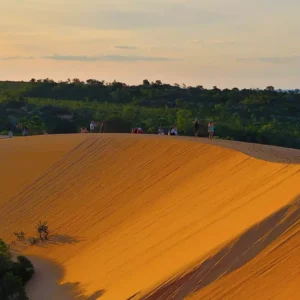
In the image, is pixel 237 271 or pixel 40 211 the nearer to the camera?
pixel 237 271

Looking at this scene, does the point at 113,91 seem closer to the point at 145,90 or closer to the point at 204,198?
the point at 145,90

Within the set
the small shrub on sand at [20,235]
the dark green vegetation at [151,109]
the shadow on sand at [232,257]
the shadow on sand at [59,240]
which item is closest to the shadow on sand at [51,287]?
the shadow on sand at [59,240]

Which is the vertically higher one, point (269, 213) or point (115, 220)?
point (269, 213)

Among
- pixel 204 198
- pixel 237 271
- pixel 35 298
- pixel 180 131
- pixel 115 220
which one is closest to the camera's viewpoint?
pixel 237 271

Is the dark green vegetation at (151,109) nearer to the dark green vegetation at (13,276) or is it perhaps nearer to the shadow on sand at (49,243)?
the shadow on sand at (49,243)

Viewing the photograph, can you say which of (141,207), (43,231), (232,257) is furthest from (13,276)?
(141,207)

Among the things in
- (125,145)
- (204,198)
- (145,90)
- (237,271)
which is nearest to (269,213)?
(237,271)

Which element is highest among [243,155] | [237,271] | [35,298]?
[243,155]

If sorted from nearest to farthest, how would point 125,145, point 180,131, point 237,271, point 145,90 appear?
point 237,271 < point 125,145 < point 180,131 < point 145,90

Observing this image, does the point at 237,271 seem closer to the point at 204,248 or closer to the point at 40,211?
the point at 204,248
